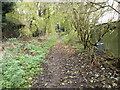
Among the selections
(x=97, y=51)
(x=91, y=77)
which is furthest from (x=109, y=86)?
(x=97, y=51)

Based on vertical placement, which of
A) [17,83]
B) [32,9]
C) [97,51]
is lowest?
[17,83]

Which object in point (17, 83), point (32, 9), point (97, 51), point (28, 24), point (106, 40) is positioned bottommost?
point (17, 83)

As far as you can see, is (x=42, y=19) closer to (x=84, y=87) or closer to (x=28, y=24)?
(x=28, y=24)

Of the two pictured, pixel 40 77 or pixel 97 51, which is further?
pixel 97 51

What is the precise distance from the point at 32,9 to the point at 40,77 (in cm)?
907

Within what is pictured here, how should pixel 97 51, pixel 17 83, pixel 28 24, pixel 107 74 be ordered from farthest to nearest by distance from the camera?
pixel 28 24, pixel 97 51, pixel 107 74, pixel 17 83

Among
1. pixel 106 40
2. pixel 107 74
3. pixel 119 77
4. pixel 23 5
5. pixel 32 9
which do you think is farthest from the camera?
pixel 32 9

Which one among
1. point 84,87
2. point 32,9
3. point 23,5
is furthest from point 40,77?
point 32,9

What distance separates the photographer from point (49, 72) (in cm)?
338

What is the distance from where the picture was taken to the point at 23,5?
904cm

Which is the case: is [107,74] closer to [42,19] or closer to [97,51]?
[97,51]

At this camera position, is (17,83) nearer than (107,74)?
Yes

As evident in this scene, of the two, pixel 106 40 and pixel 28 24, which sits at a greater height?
pixel 28 24

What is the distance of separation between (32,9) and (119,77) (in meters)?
10.1
